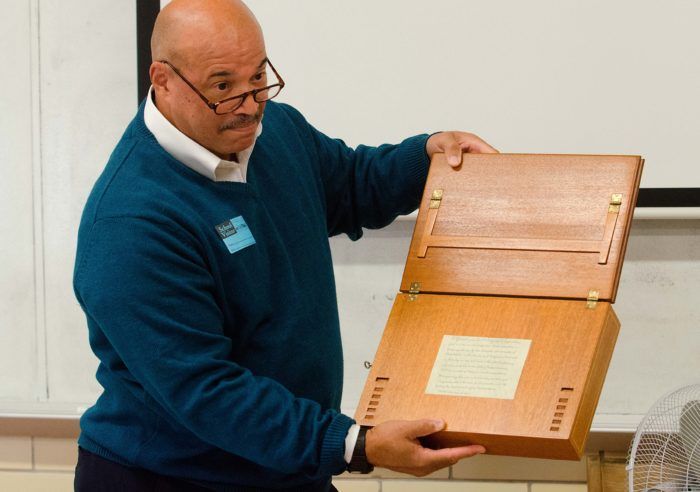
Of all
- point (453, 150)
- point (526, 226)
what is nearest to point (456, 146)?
point (453, 150)

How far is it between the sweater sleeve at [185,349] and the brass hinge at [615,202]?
492 mm

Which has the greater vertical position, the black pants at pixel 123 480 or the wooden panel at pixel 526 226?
the wooden panel at pixel 526 226

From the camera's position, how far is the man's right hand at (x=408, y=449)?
1.33 metres

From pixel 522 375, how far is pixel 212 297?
44cm

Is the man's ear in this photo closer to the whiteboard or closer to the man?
the man

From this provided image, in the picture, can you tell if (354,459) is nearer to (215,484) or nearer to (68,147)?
(215,484)

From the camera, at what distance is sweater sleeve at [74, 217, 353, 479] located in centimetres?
133

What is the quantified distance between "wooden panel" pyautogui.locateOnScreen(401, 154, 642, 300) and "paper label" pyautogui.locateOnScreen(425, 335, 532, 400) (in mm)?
102

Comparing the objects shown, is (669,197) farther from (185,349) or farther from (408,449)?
(185,349)

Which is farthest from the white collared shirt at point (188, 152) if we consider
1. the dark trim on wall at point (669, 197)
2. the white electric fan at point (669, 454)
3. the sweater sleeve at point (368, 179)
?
the dark trim on wall at point (669, 197)

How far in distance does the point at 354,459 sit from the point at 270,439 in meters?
0.12

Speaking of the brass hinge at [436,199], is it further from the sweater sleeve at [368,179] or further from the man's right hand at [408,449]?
the man's right hand at [408,449]

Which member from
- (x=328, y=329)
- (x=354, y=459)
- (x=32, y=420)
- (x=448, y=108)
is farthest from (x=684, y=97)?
(x=32, y=420)

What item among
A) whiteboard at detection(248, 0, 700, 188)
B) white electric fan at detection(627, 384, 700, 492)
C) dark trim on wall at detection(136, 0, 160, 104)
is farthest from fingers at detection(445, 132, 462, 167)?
dark trim on wall at detection(136, 0, 160, 104)
